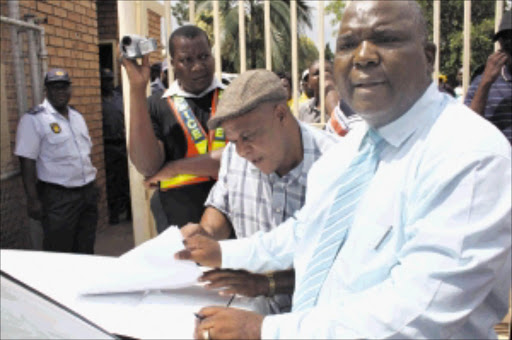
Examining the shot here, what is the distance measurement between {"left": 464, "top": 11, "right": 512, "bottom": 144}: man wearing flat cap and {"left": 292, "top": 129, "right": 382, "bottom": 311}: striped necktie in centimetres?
186

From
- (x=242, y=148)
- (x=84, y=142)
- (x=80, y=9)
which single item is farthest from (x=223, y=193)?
(x=80, y=9)

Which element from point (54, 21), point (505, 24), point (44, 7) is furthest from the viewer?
point (54, 21)

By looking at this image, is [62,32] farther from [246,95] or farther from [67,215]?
[246,95]

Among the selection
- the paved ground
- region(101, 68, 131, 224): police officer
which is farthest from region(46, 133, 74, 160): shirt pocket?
region(101, 68, 131, 224): police officer

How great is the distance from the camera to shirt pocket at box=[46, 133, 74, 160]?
4.19 meters

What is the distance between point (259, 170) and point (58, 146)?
2.88 m

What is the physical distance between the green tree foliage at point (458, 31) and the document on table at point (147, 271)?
162 inches

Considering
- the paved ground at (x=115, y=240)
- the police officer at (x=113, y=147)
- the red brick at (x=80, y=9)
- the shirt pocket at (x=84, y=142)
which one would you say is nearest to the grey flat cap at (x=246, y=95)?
the shirt pocket at (x=84, y=142)

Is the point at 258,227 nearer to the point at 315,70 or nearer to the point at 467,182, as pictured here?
the point at 467,182

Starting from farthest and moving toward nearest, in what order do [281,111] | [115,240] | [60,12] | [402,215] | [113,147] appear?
1. [113,147]
2. [115,240]
3. [60,12]
4. [281,111]
5. [402,215]

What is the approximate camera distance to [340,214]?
1153 mm

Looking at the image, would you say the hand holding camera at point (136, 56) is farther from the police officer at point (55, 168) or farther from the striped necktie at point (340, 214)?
the police officer at point (55, 168)

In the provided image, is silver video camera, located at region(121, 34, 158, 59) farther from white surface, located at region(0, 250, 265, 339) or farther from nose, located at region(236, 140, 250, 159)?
white surface, located at region(0, 250, 265, 339)

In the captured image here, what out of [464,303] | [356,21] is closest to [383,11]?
[356,21]
